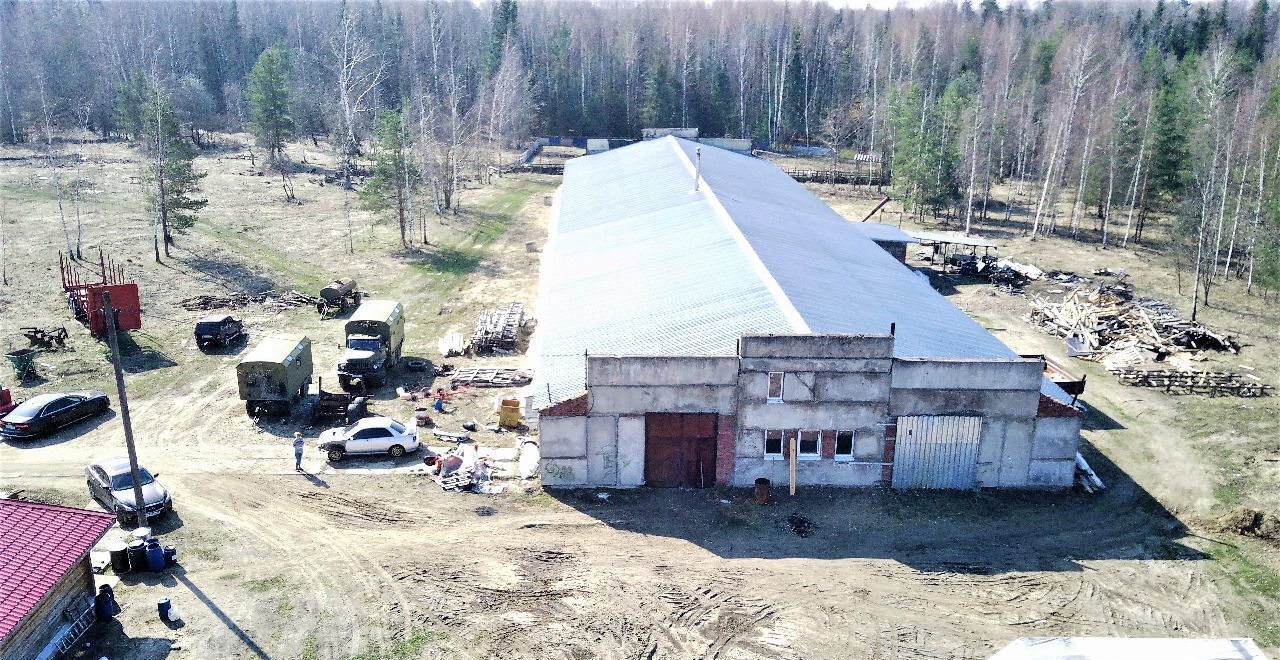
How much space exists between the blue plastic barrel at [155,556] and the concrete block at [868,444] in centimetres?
1951

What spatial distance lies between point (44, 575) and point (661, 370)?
618 inches

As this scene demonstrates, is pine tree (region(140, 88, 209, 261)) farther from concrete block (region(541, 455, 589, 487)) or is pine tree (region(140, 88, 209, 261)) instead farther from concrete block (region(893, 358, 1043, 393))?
concrete block (region(893, 358, 1043, 393))

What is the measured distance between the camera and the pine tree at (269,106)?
78.4 m

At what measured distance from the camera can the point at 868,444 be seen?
26875 mm

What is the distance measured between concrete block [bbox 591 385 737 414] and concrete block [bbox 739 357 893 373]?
1039 mm

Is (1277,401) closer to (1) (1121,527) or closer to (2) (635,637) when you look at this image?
(1) (1121,527)

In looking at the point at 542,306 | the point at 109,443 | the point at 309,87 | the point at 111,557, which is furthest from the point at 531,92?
the point at 111,557

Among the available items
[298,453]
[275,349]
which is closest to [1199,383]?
[298,453]

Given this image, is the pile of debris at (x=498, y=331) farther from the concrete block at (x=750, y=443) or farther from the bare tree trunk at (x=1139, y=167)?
the bare tree trunk at (x=1139, y=167)

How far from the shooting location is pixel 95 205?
63.2 meters

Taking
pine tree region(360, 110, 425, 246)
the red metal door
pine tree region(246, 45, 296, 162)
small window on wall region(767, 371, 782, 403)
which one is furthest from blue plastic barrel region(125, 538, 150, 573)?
pine tree region(246, 45, 296, 162)

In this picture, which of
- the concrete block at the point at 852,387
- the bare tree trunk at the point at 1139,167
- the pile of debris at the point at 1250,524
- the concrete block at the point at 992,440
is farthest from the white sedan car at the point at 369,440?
the bare tree trunk at the point at 1139,167

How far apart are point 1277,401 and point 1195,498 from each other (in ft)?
35.5

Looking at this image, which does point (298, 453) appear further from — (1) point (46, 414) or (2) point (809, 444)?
(2) point (809, 444)
